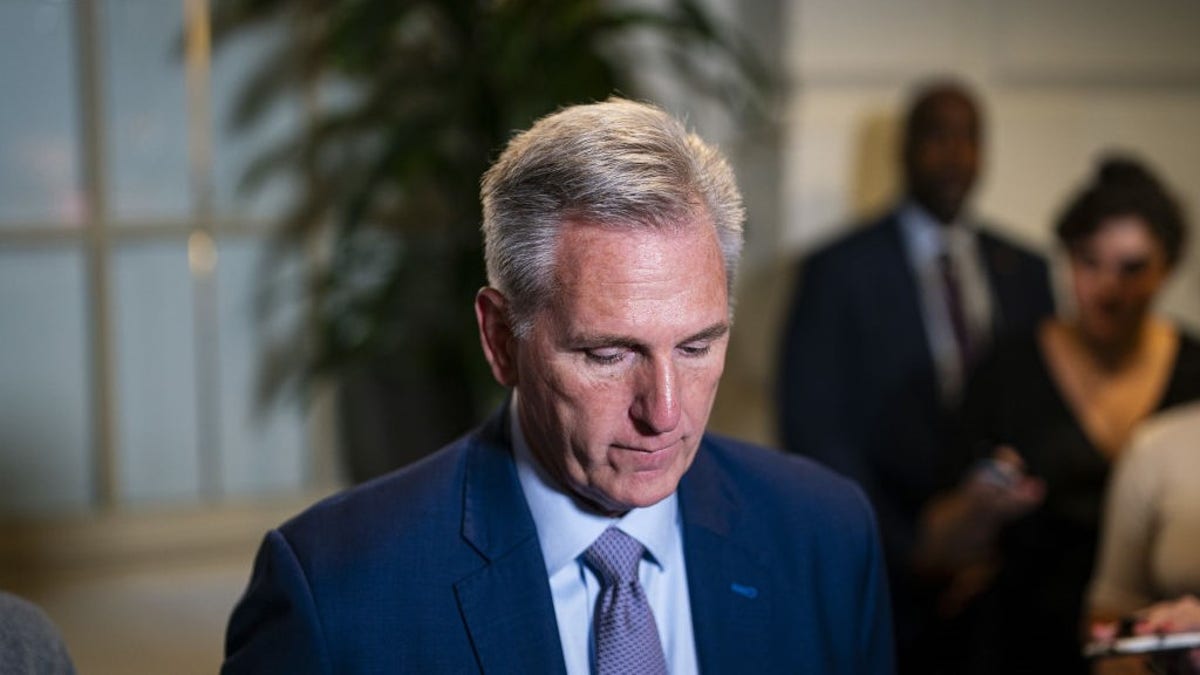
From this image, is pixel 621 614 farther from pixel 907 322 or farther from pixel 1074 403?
pixel 907 322

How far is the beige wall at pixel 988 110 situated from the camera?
12.5ft

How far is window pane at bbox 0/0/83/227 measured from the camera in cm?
344

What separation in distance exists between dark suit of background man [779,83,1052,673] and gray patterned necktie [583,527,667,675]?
5.76 ft

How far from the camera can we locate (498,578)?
1383mm

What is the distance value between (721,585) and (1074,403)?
1633mm

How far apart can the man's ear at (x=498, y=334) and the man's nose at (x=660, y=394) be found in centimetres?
15

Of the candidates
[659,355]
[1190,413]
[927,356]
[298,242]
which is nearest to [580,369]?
[659,355]

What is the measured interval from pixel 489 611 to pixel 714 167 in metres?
0.46

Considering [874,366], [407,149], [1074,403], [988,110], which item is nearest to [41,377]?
[407,149]

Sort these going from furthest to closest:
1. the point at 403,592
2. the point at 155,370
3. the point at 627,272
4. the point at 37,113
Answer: the point at 155,370, the point at 37,113, the point at 403,592, the point at 627,272

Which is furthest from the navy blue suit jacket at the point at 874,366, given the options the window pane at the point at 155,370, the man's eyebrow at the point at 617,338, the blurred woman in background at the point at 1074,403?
the man's eyebrow at the point at 617,338

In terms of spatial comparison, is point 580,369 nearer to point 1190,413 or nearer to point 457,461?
point 457,461

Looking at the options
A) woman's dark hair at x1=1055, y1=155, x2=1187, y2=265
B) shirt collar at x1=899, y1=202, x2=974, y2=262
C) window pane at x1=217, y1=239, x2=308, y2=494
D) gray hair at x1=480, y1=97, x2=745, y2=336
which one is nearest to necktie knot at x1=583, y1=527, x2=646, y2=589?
gray hair at x1=480, y1=97, x2=745, y2=336

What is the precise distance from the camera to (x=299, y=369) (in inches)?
146
